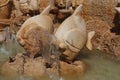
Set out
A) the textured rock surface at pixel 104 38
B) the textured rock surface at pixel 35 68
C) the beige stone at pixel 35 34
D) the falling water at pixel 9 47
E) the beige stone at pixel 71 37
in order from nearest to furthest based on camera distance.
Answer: the textured rock surface at pixel 35 68
the beige stone at pixel 71 37
the beige stone at pixel 35 34
the falling water at pixel 9 47
the textured rock surface at pixel 104 38

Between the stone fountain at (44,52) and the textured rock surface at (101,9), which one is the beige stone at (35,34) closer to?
the stone fountain at (44,52)

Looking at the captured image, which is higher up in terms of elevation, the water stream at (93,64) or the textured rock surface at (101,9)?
the textured rock surface at (101,9)

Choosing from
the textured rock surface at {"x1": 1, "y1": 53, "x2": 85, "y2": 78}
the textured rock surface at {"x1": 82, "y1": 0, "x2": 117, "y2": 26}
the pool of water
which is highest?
the textured rock surface at {"x1": 82, "y1": 0, "x2": 117, "y2": 26}

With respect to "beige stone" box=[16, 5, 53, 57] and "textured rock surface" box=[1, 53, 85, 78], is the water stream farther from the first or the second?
"beige stone" box=[16, 5, 53, 57]

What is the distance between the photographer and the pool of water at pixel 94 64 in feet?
25.6

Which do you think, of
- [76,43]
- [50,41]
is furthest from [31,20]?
[76,43]

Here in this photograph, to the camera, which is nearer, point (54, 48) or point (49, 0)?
point (54, 48)

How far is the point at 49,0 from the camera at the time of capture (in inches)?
443

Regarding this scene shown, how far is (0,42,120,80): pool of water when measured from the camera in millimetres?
7791

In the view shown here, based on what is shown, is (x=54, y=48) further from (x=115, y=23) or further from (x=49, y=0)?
(x=49, y=0)

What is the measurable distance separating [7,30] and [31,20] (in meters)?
2.68

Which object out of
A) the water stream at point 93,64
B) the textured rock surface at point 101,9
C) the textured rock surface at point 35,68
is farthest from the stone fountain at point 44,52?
the textured rock surface at point 101,9

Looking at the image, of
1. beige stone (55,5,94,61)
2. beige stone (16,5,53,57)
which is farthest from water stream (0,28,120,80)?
beige stone (16,5,53,57)

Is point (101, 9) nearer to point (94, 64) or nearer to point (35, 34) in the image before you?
point (94, 64)
